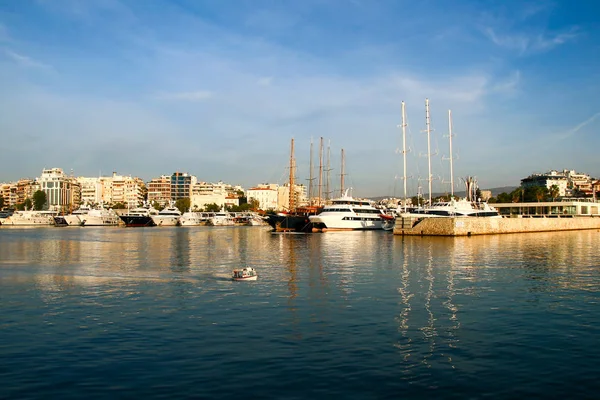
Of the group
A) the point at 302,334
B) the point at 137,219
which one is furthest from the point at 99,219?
the point at 302,334

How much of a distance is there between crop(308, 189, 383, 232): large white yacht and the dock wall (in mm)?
15843

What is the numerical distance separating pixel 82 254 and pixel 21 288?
25.1 meters

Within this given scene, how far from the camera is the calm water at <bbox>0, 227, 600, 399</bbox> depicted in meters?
13.9

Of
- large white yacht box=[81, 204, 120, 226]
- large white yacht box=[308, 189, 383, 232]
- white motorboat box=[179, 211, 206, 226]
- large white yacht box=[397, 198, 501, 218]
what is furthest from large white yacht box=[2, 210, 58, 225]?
large white yacht box=[397, 198, 501, 218]

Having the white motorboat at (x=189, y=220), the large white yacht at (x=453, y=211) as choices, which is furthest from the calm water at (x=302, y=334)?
the white motorboat at (x=189, y=220)

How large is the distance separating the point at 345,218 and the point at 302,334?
84.0 metres

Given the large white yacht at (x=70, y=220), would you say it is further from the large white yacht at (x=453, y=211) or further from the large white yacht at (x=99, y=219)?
the large white yacht at (x=453, y=211)

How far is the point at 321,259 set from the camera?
45.6 metres

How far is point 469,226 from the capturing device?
3201 inches

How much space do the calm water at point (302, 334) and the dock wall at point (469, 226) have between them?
44.1 m

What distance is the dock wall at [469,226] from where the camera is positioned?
79938 mm

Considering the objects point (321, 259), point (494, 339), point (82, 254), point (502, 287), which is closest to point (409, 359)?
point (494, 339)

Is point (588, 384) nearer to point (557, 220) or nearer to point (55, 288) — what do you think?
point (55, 288)

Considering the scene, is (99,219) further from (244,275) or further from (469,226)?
(244,275)
